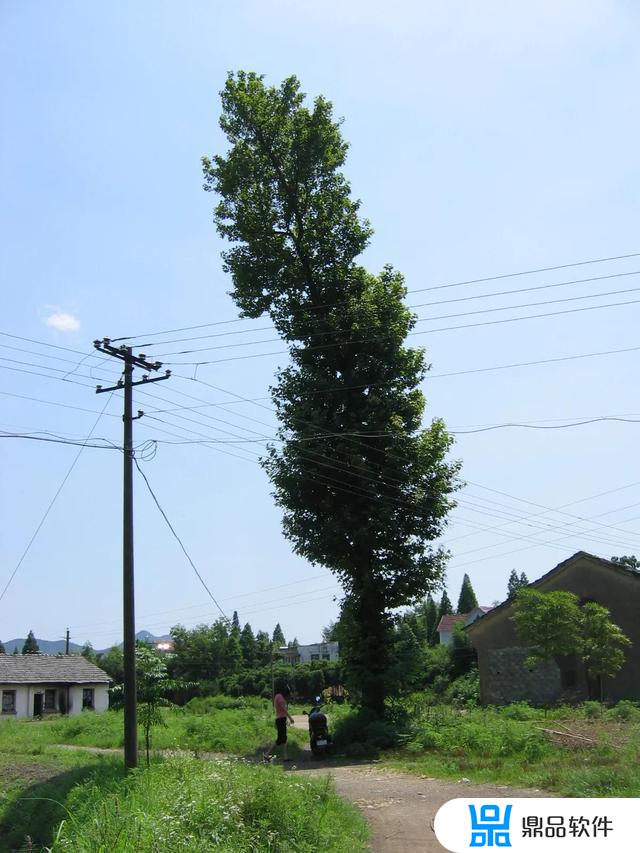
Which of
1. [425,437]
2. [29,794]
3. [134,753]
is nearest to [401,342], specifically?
[425,437]

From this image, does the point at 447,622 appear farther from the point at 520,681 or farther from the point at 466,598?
the point at 520,681

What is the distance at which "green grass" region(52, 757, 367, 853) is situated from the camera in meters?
7.87

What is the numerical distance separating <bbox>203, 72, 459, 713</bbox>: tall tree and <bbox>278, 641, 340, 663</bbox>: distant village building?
3315 inches

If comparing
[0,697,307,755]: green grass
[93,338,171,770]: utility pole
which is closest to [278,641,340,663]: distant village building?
[0,697,307,755]: green grass

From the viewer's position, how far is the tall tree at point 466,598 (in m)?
93.6

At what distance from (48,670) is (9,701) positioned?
3833 millimetres

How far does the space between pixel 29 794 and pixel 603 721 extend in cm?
1370

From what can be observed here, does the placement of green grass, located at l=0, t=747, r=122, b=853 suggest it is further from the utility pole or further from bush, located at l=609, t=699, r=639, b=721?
bush, located at l=609, t=699, r=639, b=721

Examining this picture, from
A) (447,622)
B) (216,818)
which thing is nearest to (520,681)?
(216,818)

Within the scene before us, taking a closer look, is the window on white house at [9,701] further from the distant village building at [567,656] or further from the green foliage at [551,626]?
the green foliage at [551,626]

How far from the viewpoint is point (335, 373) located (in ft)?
80.6

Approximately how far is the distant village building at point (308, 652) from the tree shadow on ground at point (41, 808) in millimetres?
90772

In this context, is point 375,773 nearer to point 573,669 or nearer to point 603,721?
point 603,721

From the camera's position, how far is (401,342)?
2423cm
